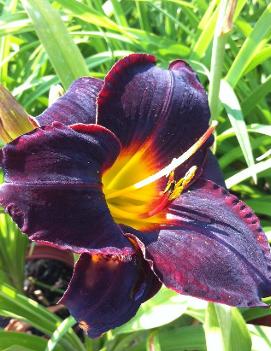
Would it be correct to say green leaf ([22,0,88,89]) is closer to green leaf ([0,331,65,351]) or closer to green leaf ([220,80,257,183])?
green leaf ([220,80,257,183])

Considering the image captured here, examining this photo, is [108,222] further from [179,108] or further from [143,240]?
[179,108]

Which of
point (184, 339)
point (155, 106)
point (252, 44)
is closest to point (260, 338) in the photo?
point (184, 339)

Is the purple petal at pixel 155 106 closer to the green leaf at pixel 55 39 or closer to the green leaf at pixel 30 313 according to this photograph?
the green leaf at pixel 55 39

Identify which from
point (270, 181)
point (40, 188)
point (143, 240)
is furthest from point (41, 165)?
point (270, 181)

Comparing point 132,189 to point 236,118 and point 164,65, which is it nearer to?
point 236,118

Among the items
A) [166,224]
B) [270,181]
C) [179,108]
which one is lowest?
[270,181]

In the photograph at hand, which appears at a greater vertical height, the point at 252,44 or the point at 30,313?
the point at 252,44
